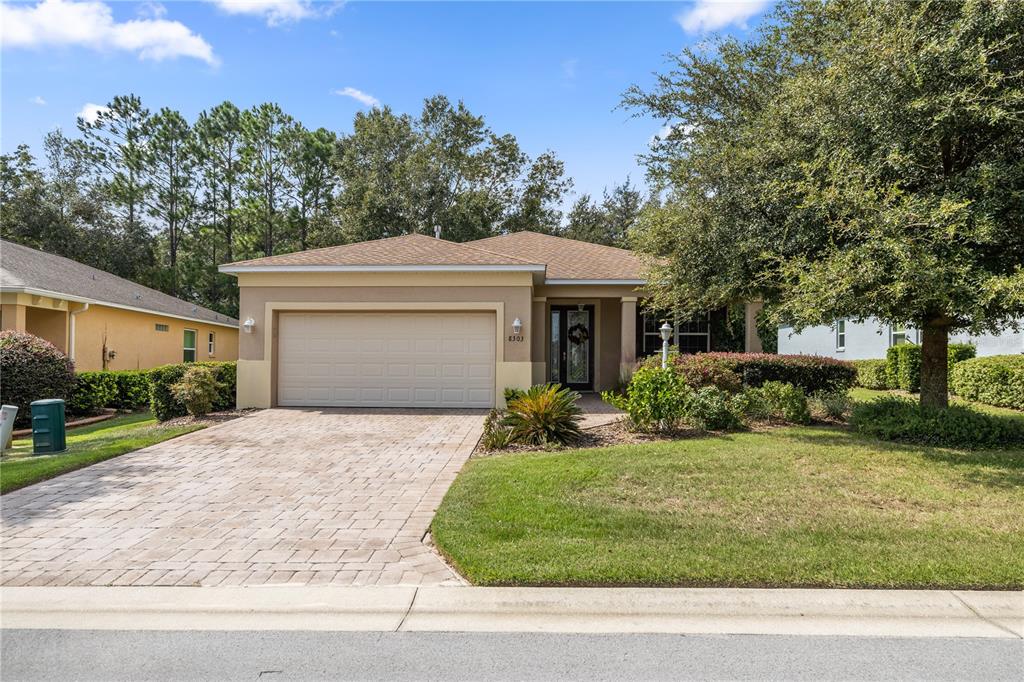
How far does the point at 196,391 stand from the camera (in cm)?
1163

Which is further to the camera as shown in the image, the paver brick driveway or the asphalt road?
the paver brick driveway

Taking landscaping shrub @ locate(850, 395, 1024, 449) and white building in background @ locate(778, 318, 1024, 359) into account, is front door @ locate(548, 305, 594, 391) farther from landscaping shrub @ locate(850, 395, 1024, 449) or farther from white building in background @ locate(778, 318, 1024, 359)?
landscaping shrub @ locate(850, 395, 1024, 449)

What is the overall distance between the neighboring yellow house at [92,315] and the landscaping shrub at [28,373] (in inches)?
83.9

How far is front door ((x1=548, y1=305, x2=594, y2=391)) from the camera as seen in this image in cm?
1675

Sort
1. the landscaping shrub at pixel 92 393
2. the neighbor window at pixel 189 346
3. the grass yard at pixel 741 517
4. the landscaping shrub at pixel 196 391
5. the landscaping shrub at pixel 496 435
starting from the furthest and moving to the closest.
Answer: the neighbor window at pixel 189 346 → the landscaping shrub at pixel 92 393 → the landscaping shrub at pixel 196 391 → the landscaping shrub at pixel 496 435 → the grass yard at pixel 741 517

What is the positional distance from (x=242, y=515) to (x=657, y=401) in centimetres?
613

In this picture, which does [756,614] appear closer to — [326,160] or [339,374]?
[339,374]

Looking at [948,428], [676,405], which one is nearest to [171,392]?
[676,405]

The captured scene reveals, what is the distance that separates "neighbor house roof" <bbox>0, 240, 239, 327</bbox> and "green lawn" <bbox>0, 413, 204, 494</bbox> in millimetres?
4631

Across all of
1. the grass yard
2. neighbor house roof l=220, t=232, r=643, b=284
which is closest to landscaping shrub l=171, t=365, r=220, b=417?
neighbor house roof l=220, t=232, r=643, b=284

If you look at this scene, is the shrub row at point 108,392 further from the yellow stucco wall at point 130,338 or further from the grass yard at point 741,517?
the grass yard at point 741,517

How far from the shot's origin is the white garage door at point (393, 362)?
13281mm

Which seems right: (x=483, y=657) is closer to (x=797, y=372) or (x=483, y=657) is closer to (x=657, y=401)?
(x=657, y=401)

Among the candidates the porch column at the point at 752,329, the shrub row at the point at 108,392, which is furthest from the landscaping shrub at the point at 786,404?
the shrub row at the point at 108,392
